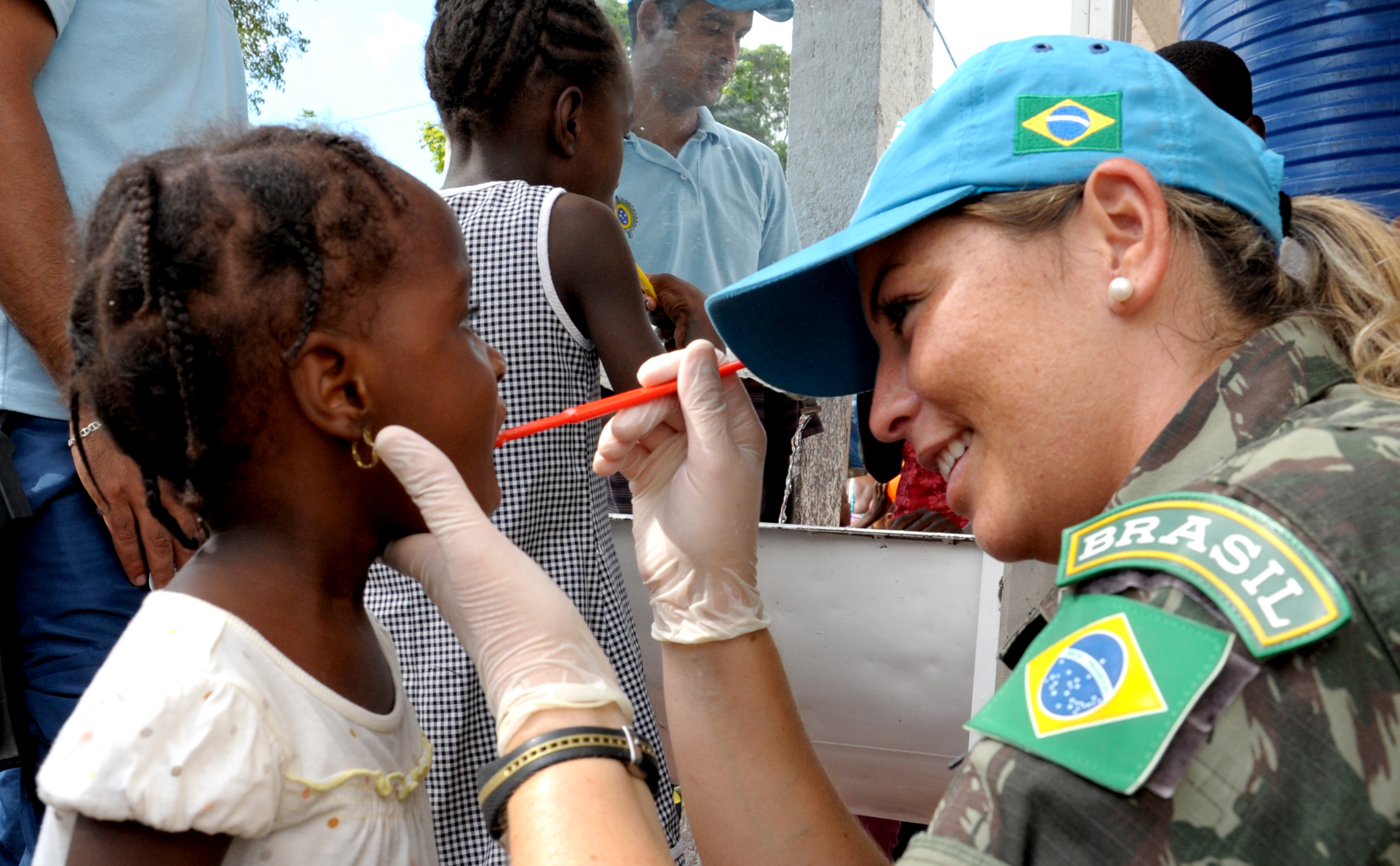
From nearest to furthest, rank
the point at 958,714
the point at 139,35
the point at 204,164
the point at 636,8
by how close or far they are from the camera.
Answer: the point at 204,164
the point at 139,35
the point at 958,714
the point at 636,8

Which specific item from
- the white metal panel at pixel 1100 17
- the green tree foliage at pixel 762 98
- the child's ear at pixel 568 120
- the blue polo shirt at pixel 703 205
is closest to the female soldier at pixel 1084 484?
the child's ear at pixel 568 120

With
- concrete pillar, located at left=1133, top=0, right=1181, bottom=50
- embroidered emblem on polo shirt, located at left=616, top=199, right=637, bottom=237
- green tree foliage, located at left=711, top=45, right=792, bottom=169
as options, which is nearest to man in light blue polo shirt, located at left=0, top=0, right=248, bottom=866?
embroidered emblem on polo shirt, located at left=616, top=199, right=637, bottom=237

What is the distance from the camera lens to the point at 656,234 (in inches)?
132

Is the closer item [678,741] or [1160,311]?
[1160,311]

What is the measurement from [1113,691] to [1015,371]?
1.42 feet

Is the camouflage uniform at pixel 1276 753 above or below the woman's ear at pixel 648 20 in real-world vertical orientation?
below

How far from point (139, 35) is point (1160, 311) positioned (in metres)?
1.58

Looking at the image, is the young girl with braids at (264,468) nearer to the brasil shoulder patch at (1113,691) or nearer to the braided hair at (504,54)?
the brasil shoulder patch at (1113,691)

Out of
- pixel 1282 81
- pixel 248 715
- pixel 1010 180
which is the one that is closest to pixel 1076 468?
pixel 1010 180

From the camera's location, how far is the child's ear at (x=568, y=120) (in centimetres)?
199

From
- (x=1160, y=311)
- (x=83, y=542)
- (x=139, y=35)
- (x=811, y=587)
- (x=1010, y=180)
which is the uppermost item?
(x=139, y=35)

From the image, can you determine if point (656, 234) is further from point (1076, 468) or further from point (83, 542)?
point (1076, 468)

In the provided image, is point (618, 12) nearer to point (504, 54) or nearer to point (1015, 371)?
point (504, 54)

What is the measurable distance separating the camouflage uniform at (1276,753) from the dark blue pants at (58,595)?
47.3 inches
